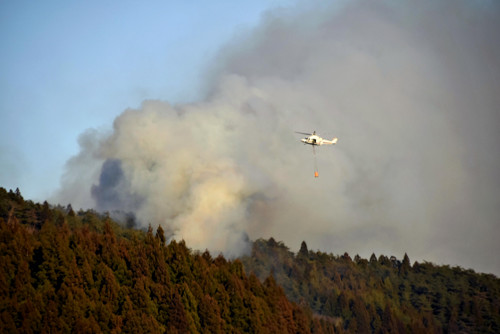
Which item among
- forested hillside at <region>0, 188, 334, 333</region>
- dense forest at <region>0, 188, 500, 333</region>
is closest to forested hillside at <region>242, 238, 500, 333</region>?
dense forest at <region>0, 188, 500, 333</region>

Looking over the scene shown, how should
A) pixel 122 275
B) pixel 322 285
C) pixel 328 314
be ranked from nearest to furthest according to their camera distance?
pixel 122 275 → pixel 328 314 → pixel 322 285

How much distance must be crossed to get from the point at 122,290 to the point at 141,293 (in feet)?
5.98

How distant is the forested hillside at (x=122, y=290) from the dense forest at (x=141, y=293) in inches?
3.9

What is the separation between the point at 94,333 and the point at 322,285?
8869 cm

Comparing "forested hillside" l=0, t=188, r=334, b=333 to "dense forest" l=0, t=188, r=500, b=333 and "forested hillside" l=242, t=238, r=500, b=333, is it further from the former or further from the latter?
"forested hillside" l=242, t=238, r=500, b=333

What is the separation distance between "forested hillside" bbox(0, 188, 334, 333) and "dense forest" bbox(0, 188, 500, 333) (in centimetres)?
10

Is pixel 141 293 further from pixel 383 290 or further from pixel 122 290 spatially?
pixel 383 290

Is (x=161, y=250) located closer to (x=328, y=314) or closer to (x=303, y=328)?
(x=303, y=328)

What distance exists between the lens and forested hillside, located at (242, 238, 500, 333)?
15712 centimetres

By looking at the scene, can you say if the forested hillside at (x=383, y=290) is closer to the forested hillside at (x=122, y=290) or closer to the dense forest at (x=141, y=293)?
the dense forest at (x=141, y=293)

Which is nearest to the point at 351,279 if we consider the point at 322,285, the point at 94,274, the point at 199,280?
the point at 322,285

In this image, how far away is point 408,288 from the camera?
587 ft

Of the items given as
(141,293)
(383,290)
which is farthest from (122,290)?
(383,290)

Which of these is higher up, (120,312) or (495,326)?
(495,326)
